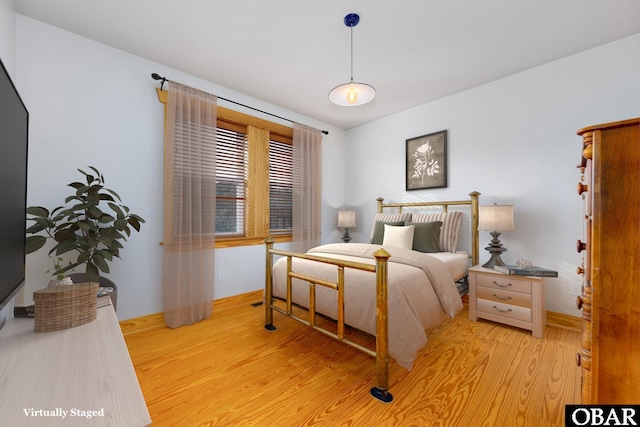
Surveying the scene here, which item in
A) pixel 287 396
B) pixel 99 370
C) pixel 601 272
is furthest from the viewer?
pixel 287 396

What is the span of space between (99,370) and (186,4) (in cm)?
222

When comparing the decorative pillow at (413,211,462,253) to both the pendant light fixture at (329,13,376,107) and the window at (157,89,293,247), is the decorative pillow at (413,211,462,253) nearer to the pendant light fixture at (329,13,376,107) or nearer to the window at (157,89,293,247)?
the pendant light fixture at (329,13,376,107)

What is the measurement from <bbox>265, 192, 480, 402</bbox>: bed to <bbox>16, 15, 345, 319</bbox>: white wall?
1.23 metres

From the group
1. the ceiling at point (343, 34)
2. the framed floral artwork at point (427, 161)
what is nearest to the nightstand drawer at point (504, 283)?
the framed floral artwork at point (427, 161)

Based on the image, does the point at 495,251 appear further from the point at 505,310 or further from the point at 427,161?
the point at 427,161

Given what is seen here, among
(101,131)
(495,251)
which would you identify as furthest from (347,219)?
(101,131)

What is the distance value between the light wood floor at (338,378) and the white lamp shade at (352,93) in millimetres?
1986

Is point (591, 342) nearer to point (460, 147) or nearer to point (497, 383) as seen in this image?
point (497, 383)

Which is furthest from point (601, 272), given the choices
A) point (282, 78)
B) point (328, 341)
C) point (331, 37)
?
point (282, 78)

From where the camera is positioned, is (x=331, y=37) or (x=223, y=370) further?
(x=331, y=37)

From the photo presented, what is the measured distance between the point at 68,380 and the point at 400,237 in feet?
8.90

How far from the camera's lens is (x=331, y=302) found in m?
1.88

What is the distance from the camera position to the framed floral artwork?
3242 mm

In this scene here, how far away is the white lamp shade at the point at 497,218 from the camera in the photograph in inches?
95.1
